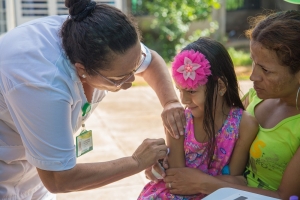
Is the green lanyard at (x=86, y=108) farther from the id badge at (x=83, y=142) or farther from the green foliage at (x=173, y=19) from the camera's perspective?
the green foliage at (x=173, y=19)

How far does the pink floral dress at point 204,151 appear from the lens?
7.32ft

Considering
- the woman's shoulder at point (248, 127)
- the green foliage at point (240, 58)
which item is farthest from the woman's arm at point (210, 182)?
the green foliage at point (240, 58)

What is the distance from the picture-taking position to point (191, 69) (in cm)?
214

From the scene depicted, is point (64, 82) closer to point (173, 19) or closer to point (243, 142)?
point (243, 142)

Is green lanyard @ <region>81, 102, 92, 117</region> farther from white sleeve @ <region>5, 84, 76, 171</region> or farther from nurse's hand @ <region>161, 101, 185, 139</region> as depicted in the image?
nurse's hand @ <region>161, 101, 185, 139</region>

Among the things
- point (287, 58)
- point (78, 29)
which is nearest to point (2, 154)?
point (78, 29)

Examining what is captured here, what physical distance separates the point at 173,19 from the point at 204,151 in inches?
301

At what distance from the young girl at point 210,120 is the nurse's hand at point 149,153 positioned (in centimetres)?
13

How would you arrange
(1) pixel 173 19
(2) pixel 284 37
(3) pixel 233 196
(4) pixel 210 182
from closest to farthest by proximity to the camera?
1. (3) pixel 233 196
2. (2) pixel 284 37
3. (4) pixel 210 182
4. (1) pixel 173 19

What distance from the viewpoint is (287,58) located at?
204cm

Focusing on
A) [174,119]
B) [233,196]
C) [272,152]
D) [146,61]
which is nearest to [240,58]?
[146,61]

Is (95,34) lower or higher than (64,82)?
higher

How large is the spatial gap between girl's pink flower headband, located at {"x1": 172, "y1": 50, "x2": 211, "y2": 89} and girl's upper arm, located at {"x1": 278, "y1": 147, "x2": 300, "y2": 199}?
51 centimetres

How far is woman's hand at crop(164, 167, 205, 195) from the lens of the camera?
86.1 inches
